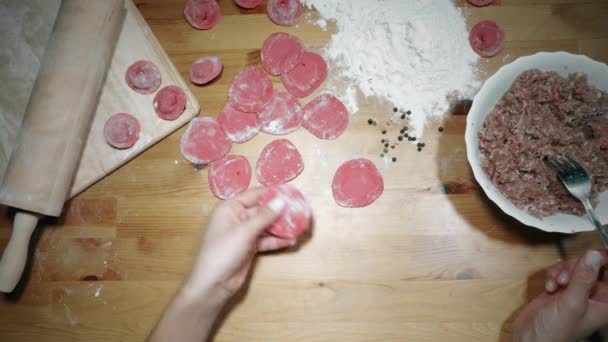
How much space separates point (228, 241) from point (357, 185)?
566 millimetres

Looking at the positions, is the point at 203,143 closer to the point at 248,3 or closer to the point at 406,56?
the point at 248,3

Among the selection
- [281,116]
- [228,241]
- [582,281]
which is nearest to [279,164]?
[281,116]

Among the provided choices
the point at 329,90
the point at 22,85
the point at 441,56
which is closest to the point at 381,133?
the point at 329,90

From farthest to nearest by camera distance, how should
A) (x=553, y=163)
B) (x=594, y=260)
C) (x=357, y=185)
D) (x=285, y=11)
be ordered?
1. (x=285, y=11)
2. (x=357, y=185)
3. (x=553, y=163)
4. (x=594, y=260)

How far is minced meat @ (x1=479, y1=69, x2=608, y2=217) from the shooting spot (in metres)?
1.29

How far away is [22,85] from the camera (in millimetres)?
1594

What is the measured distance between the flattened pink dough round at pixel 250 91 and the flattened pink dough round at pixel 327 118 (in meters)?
0.20

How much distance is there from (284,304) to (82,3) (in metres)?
1.36

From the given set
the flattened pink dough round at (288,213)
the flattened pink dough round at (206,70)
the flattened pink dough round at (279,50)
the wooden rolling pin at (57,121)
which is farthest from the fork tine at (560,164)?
the wooden rolling pin at (57,121)

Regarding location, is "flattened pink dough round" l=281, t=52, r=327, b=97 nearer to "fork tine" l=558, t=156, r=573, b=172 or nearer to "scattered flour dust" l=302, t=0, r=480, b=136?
"scattered flour dust" l=302, t=0, r=480, b=136

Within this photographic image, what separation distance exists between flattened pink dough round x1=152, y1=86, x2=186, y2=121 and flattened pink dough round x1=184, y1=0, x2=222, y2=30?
30 centimetres

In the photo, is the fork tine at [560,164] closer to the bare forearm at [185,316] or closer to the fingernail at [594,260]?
the fingernail at [594,260]

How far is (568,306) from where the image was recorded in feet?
3.99

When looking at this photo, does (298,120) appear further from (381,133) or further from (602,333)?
(602,333)
